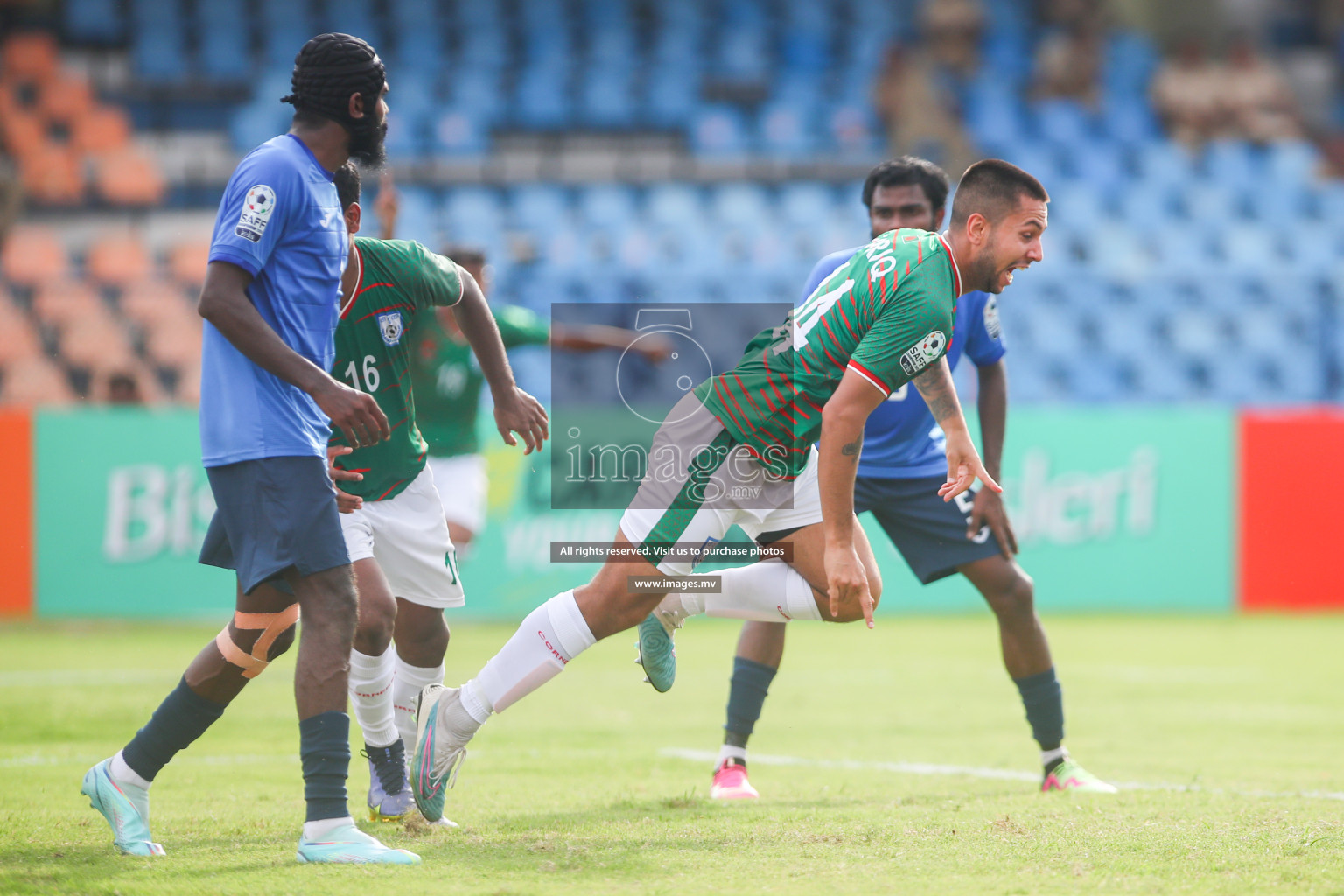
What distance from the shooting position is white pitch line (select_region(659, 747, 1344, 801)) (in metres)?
5.33

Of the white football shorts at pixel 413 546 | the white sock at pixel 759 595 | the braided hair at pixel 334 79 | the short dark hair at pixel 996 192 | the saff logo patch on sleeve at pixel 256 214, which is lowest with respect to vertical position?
the white sock at pixel 759 595

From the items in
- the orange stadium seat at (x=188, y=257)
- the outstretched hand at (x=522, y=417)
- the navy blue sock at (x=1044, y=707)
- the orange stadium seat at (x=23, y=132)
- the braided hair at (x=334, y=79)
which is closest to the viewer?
the braided hair at (x=334, y=79)

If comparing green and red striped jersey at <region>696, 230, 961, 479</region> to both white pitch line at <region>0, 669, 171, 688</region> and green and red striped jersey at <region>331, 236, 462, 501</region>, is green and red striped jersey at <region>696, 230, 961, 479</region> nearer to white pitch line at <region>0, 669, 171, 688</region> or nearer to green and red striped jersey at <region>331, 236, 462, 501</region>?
green and red striped jersey at <region>331, 236, 462, 501</region>

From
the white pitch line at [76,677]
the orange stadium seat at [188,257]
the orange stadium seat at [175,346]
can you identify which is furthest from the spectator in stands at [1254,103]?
the white pitch line at [76,677]

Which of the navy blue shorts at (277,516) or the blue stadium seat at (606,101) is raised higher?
the blue stadium seat at (606,101)

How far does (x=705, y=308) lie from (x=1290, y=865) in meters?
9.66

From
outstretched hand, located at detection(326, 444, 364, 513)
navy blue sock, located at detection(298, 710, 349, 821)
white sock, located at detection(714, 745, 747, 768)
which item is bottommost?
white sock, located at detection(714, 745, 747, 768)

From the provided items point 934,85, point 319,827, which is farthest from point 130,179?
point 319,827

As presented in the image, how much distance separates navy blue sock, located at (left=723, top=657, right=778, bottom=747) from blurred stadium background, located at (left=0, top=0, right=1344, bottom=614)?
6605 mm

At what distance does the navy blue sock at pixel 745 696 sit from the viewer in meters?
5.61

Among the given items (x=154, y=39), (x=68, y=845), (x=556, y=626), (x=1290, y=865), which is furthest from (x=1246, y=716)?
(x=154, y=39)

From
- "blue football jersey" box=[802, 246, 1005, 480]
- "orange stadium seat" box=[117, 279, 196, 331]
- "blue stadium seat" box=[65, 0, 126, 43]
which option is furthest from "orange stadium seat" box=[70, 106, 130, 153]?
"blue football jersey" box=[802, 246, 1005, 480]

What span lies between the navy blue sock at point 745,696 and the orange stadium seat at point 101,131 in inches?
589

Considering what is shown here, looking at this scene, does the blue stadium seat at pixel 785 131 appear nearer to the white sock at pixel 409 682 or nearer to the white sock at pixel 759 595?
the white sock at pixel 759 595
